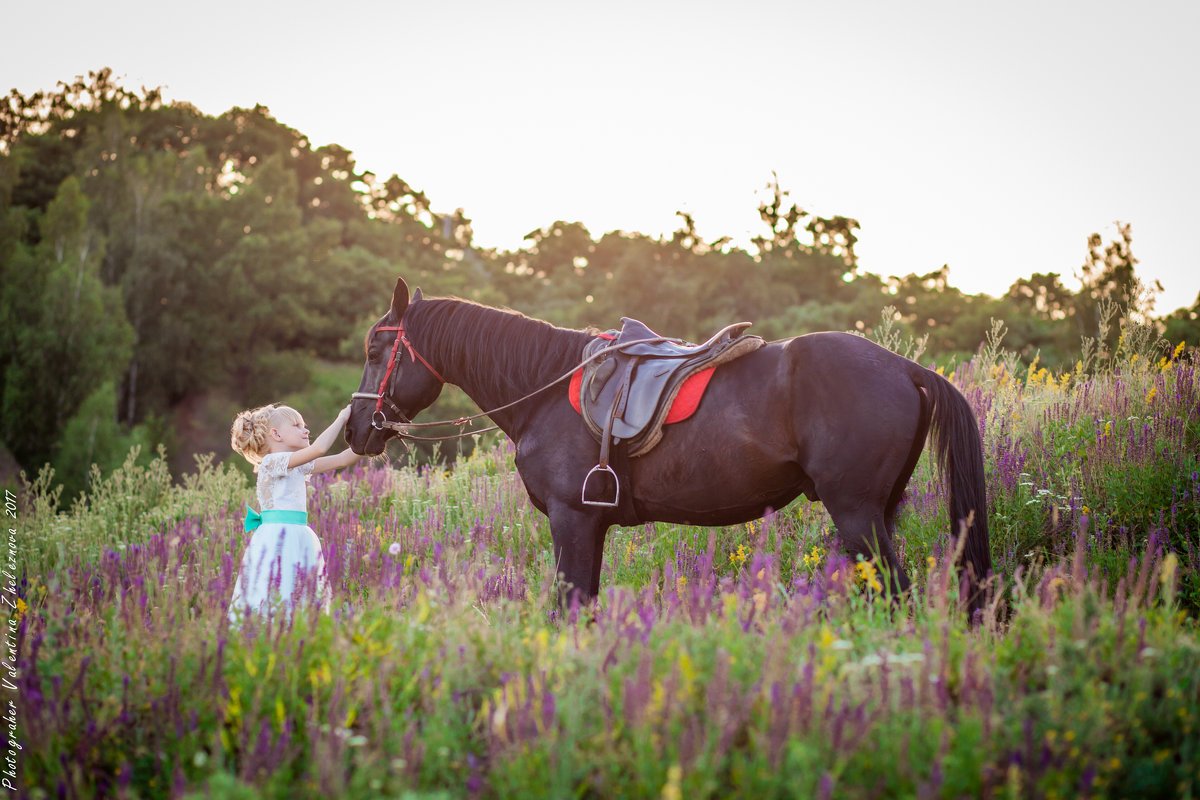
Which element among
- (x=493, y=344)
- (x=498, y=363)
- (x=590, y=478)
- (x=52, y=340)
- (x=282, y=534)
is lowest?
(x=282, y=534)

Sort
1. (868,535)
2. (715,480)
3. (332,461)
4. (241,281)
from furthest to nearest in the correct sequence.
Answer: (241,281)
(332,461)
(715,480)
(868,535)

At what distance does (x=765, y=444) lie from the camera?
141 inches

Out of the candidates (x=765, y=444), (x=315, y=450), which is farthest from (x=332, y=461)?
(x=765, y=444)

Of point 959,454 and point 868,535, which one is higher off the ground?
point 959,454

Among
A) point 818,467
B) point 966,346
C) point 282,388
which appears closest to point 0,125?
point 282,388

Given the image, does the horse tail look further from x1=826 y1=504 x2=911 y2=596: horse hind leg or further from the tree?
the tree

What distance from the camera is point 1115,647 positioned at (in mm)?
2381

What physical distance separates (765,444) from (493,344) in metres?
1.67

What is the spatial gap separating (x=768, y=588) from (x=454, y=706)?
51.7 inches

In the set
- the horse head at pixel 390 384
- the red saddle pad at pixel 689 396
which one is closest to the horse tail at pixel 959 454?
the red saddle pad at pixel 689 396

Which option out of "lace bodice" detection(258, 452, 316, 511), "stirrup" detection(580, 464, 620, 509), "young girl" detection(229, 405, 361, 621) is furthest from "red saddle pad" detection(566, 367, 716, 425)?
"lace bodice" detection(258, 452, 316, 511)

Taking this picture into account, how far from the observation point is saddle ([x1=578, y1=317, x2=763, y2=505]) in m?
3.74

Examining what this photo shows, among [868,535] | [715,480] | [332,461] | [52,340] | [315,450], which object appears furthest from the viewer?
[52,340]

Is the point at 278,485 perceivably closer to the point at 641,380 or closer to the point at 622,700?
the point at 641,380
